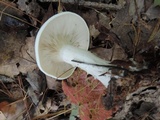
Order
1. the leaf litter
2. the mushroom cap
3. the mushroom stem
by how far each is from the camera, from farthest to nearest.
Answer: the leaf litter, the mushroom stem, the mushroom cap

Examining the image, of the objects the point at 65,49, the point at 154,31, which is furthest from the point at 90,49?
the point at 154,31

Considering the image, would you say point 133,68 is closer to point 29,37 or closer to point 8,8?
point 29,37

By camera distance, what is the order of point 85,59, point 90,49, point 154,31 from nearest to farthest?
point 85,59 → point 154,31 → point 90,49

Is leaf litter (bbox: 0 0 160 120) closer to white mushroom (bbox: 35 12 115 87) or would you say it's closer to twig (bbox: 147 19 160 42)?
twig (bbox: 147 19 160 42)

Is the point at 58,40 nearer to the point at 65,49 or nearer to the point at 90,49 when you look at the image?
the point at 65,49

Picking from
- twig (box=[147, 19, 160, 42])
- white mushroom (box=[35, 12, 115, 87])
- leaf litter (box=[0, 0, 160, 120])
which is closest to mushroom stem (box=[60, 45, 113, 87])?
white mushroom (box=[35, 12, 115, 87])

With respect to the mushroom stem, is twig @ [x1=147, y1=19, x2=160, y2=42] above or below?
above

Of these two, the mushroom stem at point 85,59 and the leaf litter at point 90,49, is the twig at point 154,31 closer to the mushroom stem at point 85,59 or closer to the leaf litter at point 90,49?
the leaf litter at point 90,49
